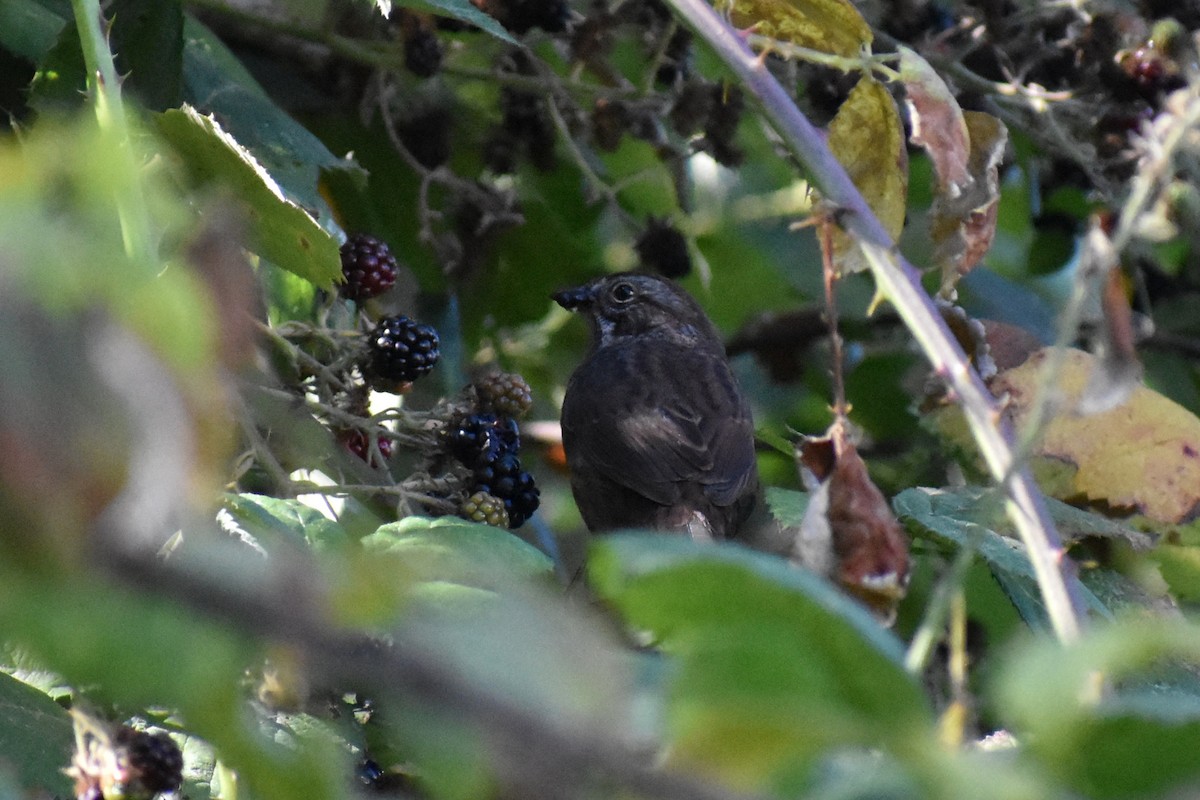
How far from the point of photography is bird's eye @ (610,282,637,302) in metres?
4.70

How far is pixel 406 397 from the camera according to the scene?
329cm

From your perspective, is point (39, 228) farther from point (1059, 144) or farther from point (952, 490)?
point (1059, 144)

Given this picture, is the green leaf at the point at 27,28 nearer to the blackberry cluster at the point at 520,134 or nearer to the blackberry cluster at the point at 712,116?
the blackberry cluster at the point at 520,134

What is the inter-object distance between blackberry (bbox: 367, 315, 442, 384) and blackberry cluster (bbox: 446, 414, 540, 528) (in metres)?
0.12

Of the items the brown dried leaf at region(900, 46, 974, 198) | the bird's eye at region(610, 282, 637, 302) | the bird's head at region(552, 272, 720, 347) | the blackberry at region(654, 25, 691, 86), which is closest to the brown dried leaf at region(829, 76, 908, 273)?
the brown dried leaf at region(900, 46, 974, 198)

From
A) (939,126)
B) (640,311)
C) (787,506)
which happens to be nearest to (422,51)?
(787,506)

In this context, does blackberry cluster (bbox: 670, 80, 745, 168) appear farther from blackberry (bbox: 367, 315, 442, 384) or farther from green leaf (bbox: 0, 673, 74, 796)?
green leaf (bbox: 0, 673, 74, 796)

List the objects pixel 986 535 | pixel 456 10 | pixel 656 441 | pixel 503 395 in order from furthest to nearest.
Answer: pixel 656 441
pixel 503 395
pixel 456 10
pixel 986 535

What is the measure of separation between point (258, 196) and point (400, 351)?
463 millimetres

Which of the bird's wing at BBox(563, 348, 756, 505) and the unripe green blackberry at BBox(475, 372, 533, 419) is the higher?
the unripe green blackberry at BBox(475, 372, 533, 419)

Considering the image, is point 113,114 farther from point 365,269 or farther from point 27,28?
point 27,28

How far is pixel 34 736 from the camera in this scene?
1.82 metres

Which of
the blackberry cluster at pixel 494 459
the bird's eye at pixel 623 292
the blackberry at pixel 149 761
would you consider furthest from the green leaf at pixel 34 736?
the bird's eye at pixel 623 292

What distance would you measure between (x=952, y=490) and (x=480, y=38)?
1.51 metres
